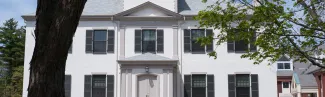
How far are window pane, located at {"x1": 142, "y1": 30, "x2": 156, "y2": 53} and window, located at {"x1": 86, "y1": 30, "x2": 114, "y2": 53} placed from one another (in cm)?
167

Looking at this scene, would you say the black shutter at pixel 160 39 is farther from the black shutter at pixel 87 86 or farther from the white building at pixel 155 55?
the black shutter at pixel 87 86

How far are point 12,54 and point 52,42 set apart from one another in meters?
44.4

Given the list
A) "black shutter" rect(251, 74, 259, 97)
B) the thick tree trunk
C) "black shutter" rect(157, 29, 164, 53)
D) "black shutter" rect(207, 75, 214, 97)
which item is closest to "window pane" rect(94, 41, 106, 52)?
"black shutter" rect(157, 29, 164, 53)

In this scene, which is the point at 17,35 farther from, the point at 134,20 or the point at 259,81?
the point at 259,81

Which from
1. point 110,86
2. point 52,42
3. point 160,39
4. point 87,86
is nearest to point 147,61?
point 160,39

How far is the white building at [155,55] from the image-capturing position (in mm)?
23031

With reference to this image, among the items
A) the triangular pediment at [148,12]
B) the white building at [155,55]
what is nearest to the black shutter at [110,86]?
the white building at [155,55]

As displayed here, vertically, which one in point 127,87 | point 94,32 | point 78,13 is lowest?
point 127,87

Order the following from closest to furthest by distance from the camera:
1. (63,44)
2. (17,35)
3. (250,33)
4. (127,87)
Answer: (63,44)
(250,33)
(127,87)
(17,35)

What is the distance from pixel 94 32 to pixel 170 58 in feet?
13.9

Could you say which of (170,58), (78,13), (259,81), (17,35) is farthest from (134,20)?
(17,35)

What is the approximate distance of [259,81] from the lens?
23281 mm

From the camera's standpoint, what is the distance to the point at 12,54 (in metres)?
46.1

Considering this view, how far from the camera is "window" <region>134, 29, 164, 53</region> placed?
2316 cm
